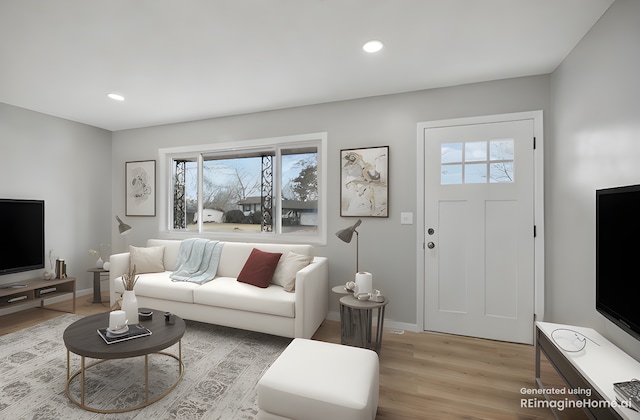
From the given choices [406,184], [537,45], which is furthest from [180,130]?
[537,45]

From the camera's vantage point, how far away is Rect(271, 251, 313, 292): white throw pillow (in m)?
2.94

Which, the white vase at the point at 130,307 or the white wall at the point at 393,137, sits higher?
the white wall at the point at 393,137

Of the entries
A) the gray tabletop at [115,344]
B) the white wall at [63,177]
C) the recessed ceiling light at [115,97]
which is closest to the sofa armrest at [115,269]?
the white wall at [63,177]

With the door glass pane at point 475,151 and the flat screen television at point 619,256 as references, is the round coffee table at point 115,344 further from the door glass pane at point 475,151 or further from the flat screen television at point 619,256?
the door glass pane at point 475,151

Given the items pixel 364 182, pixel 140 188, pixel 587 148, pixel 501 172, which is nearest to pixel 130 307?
pixel 364 182

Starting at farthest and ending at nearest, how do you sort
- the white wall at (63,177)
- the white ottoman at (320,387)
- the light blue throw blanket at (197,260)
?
the white wall at (63,177) → the light blue throw blanket at (197,260) → the white ottoman at (320,387)

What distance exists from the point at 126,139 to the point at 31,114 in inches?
42.4

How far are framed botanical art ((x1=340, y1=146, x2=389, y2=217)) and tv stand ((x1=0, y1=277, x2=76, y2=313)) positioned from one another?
3.47 m

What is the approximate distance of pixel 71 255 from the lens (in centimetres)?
414

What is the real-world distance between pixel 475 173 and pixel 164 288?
3397mm

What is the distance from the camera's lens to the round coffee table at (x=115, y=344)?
1815mm

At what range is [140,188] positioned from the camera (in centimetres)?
446

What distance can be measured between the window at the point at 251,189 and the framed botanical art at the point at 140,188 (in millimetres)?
240

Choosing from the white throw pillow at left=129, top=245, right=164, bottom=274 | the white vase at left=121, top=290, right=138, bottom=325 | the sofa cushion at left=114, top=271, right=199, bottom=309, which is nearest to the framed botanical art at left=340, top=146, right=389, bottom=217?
the sofa cushion at left=114, top=271, right=199, bottom=309
